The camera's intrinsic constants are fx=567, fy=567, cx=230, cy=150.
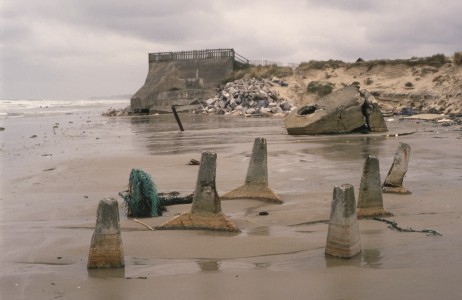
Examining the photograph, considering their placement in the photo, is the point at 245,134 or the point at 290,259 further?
the point at 245,134

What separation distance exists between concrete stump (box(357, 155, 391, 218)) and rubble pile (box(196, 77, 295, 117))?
26.5m

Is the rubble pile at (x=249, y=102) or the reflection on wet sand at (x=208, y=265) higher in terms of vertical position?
the rubble pile at (x=249, y=102)

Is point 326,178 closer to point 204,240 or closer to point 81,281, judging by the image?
point 204,240

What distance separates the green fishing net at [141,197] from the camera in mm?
7395

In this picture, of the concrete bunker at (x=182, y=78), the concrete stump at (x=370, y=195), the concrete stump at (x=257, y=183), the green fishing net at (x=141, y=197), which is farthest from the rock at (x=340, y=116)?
the concrete bunker at (x=182, y=78)

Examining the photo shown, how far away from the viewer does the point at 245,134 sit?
20672mm

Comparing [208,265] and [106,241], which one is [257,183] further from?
[106,241]

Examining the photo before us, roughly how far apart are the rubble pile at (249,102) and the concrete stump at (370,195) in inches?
1043

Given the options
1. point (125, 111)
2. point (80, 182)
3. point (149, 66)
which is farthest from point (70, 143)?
point (149, 66)

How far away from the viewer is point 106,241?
5062mm

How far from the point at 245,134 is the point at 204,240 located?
48.4ft

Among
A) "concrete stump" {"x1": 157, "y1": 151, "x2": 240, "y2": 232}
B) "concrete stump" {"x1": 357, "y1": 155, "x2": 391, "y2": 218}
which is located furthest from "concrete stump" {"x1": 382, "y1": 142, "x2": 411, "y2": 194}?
"concrete stump" {"x1": 157, "y1": 151, "x2": 240, "y2": 232}

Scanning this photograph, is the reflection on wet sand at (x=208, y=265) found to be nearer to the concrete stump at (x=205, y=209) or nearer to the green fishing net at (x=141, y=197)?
the concrete stump at (x=205, y=209)

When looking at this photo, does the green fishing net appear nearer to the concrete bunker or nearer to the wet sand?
the wet sand
